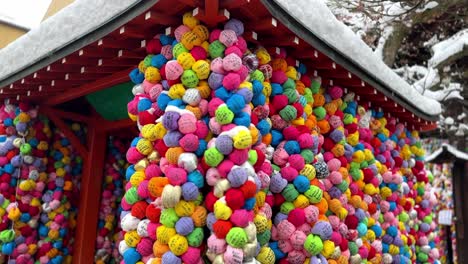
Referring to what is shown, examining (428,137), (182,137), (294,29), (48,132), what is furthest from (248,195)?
(428,137)

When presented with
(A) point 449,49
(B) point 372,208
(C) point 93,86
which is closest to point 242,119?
(B) point 372,208

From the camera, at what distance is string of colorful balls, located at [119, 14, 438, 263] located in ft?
8.02

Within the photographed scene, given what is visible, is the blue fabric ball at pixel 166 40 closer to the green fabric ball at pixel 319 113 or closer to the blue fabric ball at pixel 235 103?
the blue fabric ball at pixel 235 103

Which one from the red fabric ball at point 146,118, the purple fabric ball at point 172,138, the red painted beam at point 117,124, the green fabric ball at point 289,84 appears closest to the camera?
the purple fabric ball at point 172,138

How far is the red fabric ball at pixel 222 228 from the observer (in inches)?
93.3

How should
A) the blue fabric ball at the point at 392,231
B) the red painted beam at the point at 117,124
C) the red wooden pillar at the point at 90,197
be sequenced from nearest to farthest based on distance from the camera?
the blue fabric ball at the point at 392,231
the red painted beam at the point at 117,124
the red wooden pillar at the point at 90,197

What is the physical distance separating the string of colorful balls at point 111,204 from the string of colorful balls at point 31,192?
0.38 metres

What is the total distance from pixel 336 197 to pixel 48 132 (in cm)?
320

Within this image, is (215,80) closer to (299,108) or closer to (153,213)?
(299,108)

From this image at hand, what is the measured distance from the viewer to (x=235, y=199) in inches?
93.9

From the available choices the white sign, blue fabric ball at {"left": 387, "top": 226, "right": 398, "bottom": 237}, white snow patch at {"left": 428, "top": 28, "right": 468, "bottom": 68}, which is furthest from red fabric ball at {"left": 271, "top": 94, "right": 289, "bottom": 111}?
white snow patch at {"left": 428, "top": 28, "right": 468, "bottom": 68}

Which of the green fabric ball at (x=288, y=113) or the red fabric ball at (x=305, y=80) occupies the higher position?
the red fabric ball at (x=305, y=80)

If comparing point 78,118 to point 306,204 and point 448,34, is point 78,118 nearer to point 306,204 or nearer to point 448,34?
point 306,204

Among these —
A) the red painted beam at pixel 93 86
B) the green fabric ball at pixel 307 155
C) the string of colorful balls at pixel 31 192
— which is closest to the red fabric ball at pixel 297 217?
the green fabric ball at pixel 307 155
